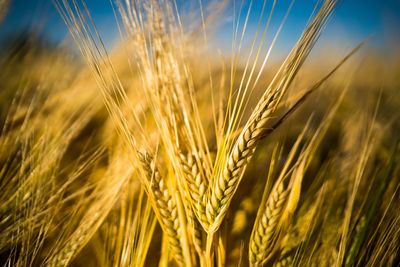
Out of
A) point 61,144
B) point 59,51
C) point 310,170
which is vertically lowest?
point 310,170

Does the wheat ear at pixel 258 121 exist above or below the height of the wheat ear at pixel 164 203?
above

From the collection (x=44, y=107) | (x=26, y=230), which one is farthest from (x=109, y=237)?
(x=44, y=107)

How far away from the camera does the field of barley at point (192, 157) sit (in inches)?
16.8

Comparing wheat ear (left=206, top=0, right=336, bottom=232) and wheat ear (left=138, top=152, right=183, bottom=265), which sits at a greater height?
wheat ear (left=206, top=0, right=336, bottom=232)

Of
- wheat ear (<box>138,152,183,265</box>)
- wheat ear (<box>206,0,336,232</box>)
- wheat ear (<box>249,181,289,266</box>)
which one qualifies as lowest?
wheat ear (<box>249,181,289,266</box>)

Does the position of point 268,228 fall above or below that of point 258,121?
below

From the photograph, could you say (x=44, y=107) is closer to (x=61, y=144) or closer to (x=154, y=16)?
(x=61, y=144)

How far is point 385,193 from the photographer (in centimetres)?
64

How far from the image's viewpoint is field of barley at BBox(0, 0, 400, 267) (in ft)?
1.40

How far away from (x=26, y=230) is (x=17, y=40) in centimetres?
81

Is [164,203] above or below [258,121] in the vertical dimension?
below

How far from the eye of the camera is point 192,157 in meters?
0.43

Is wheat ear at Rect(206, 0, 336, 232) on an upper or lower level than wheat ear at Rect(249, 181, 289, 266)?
upper

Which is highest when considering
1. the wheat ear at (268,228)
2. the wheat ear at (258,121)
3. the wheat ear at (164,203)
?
the wheat ear at (258,121)
